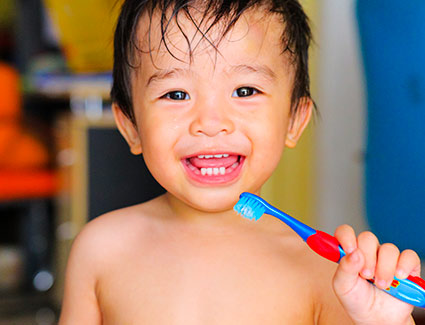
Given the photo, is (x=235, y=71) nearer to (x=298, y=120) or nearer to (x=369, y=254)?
(x=298, y=120)

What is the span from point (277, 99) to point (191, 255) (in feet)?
0.84

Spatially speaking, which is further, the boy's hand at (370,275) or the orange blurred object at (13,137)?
the orange blurred object at (13,137)

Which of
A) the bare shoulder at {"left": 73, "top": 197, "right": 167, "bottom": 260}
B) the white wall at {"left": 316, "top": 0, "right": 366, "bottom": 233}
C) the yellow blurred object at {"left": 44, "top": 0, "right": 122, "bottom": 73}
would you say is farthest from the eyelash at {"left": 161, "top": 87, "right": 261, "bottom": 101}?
the yellow blurred object at {"left": 44, "top": 0, "right": 122, "bottom": 73}

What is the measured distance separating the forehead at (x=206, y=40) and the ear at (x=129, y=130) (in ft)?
0.44

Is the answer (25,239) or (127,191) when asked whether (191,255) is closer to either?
(127,191)

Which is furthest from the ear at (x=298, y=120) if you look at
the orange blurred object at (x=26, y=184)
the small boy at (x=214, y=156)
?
the orange blurred object at (x=26, y=184)

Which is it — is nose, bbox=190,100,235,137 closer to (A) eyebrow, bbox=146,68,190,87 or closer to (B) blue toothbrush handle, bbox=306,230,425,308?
(A) eyebrow, bbox=146,68,190,87

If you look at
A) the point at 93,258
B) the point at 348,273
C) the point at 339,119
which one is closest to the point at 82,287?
the point at 93,258

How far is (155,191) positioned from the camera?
1530 millimetres

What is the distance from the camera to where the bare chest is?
2.60 feet

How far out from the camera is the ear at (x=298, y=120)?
0.88m

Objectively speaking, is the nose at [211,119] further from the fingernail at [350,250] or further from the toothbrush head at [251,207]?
the fingernail at [350,250]

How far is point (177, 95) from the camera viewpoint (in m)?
0.80

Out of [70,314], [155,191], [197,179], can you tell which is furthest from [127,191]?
[197,179]
